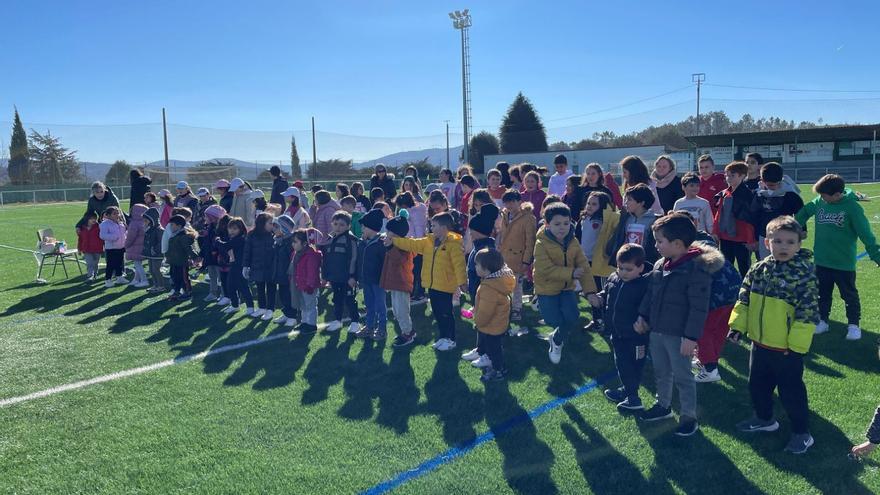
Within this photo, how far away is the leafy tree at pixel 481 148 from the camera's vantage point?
2427 inches

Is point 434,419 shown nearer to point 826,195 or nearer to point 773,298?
point 773,298

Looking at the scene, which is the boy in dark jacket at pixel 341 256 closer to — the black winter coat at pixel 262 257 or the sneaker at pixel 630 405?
the black winter coat at pixel 262 257

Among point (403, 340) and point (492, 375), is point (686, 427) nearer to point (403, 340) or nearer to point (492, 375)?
point (492, 375)

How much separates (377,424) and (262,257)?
3945mm

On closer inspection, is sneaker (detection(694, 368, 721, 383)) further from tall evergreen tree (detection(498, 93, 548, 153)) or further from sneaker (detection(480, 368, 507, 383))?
tall evergreen tree (detection(498, 93, 548, 153))

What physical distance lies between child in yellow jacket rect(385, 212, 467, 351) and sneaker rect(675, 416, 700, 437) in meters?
2.59

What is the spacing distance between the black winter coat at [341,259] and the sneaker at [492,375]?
2.33m

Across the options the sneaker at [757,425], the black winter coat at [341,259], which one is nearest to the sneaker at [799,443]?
the sneaker at [757,425]

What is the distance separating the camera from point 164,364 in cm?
584

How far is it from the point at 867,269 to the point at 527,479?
850cm

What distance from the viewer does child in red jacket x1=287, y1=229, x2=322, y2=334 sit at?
6.86m

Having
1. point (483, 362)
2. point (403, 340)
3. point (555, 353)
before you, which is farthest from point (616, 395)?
point (403, 340)

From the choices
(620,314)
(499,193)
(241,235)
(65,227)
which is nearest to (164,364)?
(241,235)


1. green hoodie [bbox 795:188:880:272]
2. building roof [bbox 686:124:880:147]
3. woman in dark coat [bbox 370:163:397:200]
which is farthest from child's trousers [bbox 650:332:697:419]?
building roof [bbox 686:124:880:147]
